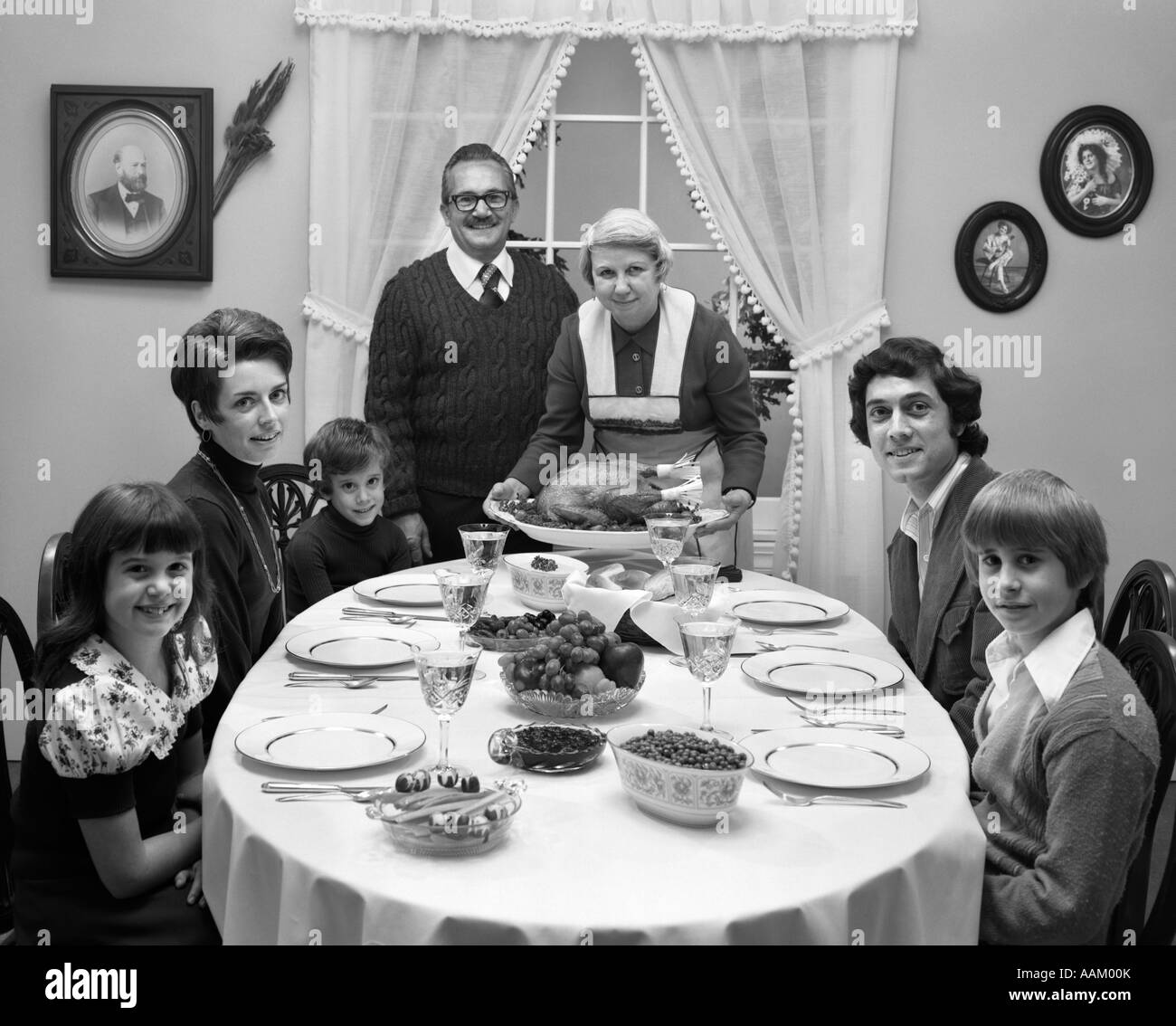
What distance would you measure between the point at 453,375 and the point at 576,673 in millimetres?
1749

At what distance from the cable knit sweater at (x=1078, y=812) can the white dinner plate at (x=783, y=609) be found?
781mm

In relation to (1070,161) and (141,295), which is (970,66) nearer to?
(1070,161)

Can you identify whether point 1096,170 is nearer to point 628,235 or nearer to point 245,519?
point 628,235

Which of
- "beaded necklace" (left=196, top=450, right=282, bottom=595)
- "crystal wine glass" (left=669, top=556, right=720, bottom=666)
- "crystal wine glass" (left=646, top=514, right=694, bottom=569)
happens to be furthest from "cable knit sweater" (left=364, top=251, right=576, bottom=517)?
"crystal wine glass" (left=669, top=556, right=720, bottom=666)

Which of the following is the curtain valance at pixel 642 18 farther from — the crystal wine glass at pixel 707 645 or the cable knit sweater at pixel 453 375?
the crystal wine glass at pixel 707 645

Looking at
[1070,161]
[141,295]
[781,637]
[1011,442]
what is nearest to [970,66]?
[1070,161]

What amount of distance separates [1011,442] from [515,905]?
3027 mm

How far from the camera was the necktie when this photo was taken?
126 inches

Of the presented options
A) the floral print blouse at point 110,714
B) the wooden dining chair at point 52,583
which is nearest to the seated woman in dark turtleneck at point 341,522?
the wooden dining chair at point 52,583

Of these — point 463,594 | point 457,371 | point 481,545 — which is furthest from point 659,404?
point 463,594

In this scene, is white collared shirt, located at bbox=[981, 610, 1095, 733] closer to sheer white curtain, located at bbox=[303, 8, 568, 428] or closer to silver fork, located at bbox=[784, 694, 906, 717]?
silver fork, located at bbox=[784, 694, 906, 717]

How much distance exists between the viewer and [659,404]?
3.00 meters

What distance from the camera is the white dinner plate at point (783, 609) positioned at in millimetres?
2234

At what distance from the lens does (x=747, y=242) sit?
145 inches
